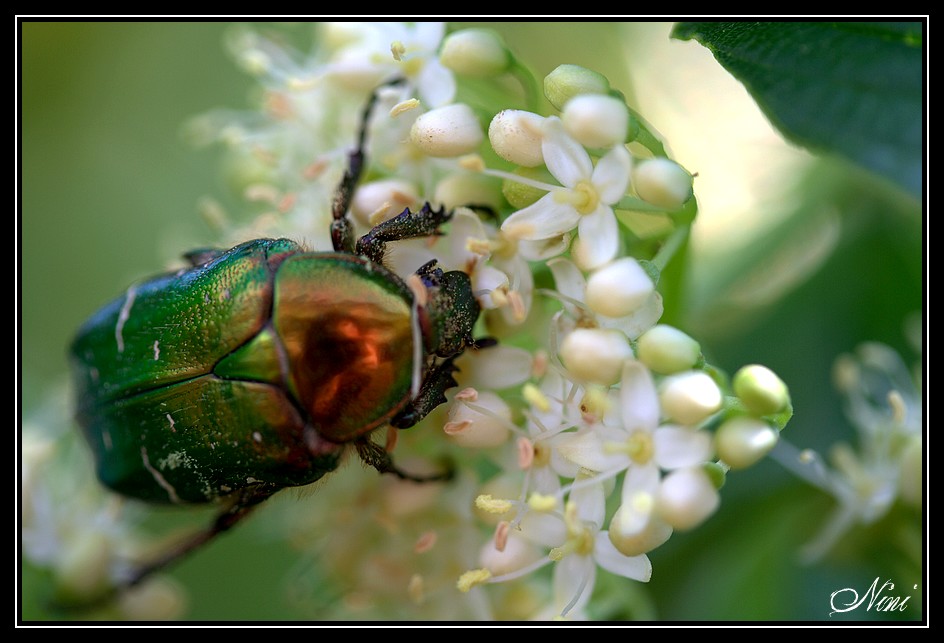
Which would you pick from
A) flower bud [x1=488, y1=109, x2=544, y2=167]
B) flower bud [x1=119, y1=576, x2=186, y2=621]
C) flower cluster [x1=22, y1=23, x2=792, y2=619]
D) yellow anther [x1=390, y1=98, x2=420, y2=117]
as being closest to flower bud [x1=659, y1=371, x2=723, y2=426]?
A: flower cluster [x1=22, y1=23, x2=792, y2=619]

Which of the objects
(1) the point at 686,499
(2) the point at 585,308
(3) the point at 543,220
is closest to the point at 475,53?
(3) the point at 543,220

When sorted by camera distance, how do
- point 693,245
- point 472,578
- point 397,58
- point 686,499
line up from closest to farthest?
point 686,499
point 472,578
point 397,58
point 693,245

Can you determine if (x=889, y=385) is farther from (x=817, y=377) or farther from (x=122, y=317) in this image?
(x=122, y=317)

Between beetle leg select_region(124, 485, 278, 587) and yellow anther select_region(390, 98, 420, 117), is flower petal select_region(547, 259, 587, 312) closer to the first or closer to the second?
yellow anther select_region(390, 98, 420, 117)

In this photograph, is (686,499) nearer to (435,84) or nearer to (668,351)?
(668,351)

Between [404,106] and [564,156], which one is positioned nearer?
[564,156]
